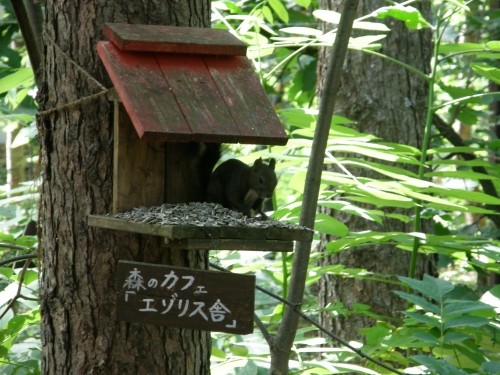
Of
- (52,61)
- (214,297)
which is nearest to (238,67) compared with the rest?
(52,61)

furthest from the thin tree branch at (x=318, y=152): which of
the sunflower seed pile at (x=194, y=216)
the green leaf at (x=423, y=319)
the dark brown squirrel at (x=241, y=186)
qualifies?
the green leaf at (x=423, y=319)

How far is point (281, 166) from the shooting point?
10.9 feet

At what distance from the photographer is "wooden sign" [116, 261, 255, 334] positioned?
2.21 m

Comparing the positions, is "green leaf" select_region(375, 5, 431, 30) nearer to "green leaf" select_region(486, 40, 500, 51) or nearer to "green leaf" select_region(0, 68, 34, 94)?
"green leaf" select_region(486, 40, 500, 51)

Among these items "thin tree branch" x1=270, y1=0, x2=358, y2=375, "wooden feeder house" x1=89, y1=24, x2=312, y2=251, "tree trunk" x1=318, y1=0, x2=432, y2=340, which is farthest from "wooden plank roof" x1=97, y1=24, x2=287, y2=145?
"tree trunk" x1=318, y1=0, x2=432, y2=340

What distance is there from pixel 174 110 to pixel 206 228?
43 cm

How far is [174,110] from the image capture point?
7.61 feet

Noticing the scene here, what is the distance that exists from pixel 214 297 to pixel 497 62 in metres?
4.61

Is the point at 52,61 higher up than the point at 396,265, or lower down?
higher up

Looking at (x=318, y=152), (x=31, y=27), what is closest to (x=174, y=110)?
(x=318, y=152)

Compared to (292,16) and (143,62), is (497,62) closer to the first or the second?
(292,16)

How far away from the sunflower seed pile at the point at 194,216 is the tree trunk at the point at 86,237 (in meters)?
0.15

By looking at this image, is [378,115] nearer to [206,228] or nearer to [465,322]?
[465,322]

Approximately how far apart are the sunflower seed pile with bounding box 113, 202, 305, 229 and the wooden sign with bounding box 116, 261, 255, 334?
15 centimetres
